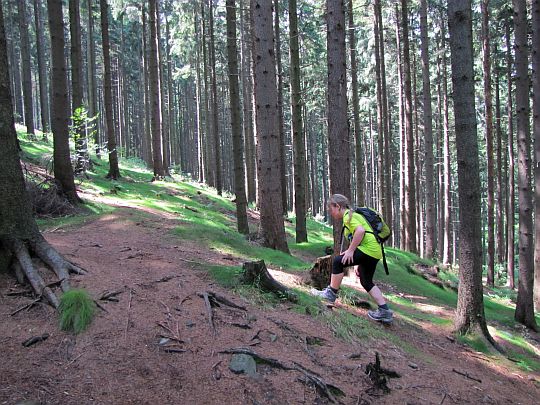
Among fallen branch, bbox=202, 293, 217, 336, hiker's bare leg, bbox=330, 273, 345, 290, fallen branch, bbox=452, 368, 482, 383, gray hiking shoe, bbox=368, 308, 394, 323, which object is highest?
fallen branch, bbox=202, 293, 217, 336

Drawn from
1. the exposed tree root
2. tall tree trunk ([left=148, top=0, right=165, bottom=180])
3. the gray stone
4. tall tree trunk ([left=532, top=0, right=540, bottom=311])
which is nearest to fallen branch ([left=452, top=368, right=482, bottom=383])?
the gray stone

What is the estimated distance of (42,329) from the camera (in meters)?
4.05

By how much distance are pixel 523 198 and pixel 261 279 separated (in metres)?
8.71

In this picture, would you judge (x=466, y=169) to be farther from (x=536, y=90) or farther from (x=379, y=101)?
(x=379, y=101)

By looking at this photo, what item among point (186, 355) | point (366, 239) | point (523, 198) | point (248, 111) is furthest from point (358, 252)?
point (248, 111)

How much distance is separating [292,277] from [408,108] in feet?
37.3

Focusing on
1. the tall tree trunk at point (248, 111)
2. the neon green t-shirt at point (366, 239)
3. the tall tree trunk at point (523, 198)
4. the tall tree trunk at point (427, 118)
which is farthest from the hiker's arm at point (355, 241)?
the tall tree trunk at point (248, 111)

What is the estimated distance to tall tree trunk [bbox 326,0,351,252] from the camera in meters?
9.02

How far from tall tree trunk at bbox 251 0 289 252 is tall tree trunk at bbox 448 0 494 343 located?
3.70 m

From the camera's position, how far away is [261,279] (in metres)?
6.11

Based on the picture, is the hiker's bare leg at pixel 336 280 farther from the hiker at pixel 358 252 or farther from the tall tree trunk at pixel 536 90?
the tall tree trunk at pixel 536 90

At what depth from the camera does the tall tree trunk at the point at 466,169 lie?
723 cm

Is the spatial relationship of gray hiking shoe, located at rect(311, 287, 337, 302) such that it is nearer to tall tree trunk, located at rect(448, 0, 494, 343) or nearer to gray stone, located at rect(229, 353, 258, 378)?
tall tree trunk, located at rect(448, 0, 494, 343)

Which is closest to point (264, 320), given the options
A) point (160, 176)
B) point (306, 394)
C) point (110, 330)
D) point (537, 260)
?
point (306, 394)
